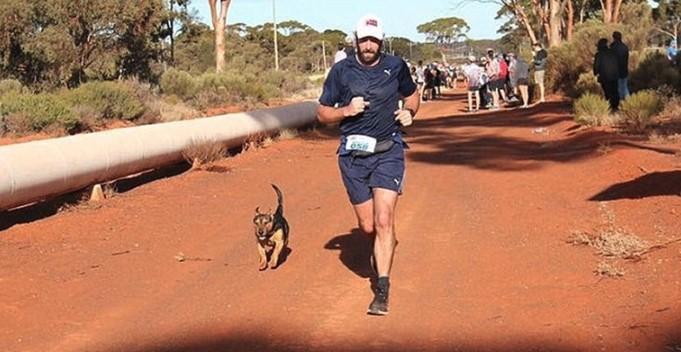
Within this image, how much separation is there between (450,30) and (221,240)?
144739mm

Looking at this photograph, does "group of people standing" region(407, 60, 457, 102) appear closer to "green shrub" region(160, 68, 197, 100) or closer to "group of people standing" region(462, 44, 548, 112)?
"group of people standing" region(462, 44, 548, 112)

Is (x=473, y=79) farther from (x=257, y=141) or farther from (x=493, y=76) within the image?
(x=257, y=141)

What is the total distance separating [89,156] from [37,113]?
13458mm

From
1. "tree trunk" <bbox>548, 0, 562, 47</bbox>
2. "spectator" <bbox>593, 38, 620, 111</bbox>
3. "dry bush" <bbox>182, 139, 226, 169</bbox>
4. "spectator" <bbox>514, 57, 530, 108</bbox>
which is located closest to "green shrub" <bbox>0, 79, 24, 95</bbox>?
"spectator" <bbox>514, 57, 530, 108</bbox>

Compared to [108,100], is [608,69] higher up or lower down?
higher up

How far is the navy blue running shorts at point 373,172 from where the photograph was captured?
7.35 m

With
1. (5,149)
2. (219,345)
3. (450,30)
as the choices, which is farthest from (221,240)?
(450,30)

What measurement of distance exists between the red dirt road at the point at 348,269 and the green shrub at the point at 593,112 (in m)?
4.89

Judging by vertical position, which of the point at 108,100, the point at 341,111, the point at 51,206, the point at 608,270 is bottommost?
the point at 608,270

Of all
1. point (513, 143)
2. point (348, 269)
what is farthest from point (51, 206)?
point (513, 143)

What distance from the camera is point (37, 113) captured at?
2538cm

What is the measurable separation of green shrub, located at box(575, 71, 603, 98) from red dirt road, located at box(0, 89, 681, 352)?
34.3 feet

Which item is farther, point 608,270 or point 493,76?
point 493,76

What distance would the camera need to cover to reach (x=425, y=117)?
104 feet
